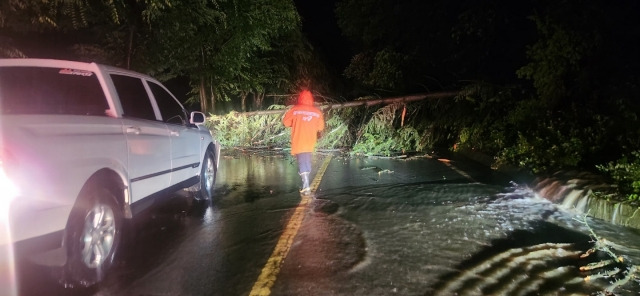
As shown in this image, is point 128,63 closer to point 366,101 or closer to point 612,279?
point 366,101

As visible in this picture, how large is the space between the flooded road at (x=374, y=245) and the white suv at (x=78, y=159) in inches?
19.1

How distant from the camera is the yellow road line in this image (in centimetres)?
A: 391

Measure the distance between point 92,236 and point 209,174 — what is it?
386cm

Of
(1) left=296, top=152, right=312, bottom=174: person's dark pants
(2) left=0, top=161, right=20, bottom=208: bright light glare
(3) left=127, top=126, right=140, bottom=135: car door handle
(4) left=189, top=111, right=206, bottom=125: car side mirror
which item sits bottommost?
(1) left=296, top=152, right=312, bottom=174: person's dark pants

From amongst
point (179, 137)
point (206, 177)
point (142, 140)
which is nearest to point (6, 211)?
point (142, 140)

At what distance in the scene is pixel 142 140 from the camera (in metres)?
4.99

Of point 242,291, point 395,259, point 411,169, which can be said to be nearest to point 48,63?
point 242,291

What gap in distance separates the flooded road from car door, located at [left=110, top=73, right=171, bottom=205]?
2.20 ft

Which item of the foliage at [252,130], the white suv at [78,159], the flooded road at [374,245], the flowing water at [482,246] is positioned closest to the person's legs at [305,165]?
the flooded road at [374,245]

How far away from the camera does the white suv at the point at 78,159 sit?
3.28 metres

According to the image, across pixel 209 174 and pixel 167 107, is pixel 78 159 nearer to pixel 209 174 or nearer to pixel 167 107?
pixel 167 107

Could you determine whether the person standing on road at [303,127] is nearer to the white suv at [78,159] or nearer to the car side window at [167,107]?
the car side window at [167,107]

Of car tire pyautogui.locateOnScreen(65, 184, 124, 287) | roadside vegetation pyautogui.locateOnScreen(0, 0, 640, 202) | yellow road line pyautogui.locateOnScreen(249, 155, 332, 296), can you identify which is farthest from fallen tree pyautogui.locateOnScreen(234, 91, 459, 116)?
car tire pyautogui.locateOnScreen(65, 184, 124, 287)

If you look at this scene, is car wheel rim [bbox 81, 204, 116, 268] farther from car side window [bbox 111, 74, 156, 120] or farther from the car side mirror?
the car side mirror
